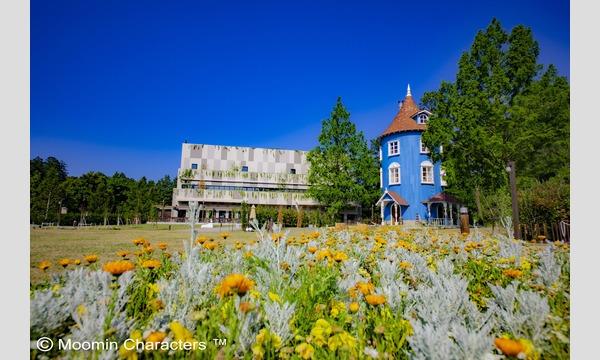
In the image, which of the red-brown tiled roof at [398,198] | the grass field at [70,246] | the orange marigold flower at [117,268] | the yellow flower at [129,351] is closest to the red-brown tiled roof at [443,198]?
the red-brown tiled roof at [398,198]

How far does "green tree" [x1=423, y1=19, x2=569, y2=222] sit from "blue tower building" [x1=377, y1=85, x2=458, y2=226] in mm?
1384

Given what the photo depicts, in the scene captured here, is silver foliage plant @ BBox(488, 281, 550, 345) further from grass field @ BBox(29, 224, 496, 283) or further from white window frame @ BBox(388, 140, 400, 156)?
white window frame @ BBox(388, 140, 400, 156)

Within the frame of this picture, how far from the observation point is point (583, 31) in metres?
1.72

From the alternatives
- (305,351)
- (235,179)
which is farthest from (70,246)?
(235,179)

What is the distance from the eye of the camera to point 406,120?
71.9 feet

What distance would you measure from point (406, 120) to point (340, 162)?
237 inches

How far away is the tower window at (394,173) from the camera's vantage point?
21609 mm

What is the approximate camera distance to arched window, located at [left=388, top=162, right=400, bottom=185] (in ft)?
70.9

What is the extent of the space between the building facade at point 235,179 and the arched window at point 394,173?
10220 millimetres

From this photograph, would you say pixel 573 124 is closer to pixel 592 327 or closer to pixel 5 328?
pixel 592 327

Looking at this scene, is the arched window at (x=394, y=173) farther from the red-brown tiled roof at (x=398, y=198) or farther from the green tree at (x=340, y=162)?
the green tree at (x=340, y=162)

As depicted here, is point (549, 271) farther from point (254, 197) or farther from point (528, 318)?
point (254, 197)

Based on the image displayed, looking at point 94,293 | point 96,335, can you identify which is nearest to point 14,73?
point 94,293

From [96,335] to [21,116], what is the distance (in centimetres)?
115
